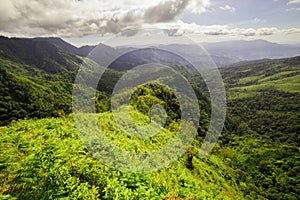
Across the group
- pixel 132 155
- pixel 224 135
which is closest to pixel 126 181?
pixel 132 155

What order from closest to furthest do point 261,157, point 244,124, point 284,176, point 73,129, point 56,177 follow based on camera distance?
point 56,177 → point 73,129 → point 284,176 → point 261,157 → point 244,124

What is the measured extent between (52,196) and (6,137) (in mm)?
6868

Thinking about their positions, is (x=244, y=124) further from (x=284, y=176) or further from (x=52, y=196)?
(x=52, y=196)

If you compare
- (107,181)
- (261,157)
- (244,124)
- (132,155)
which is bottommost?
(244,124)

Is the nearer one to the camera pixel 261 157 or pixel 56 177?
pixel 56 177

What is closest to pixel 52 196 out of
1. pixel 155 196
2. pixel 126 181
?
pixel 126 181

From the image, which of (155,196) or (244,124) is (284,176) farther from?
(244,124)

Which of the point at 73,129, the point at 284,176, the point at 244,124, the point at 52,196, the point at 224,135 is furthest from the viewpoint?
the point at 244,124

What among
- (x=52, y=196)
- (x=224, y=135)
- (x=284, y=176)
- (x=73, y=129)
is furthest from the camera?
(x=224, y=135)

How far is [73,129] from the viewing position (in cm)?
1380

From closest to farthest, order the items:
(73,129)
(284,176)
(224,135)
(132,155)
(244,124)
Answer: (132,155) < (73,129) < (284,176) < (224,135) < (244,124)

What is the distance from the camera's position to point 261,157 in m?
99.4

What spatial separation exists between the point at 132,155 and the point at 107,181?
11.5 feet

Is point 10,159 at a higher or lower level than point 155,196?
higher
